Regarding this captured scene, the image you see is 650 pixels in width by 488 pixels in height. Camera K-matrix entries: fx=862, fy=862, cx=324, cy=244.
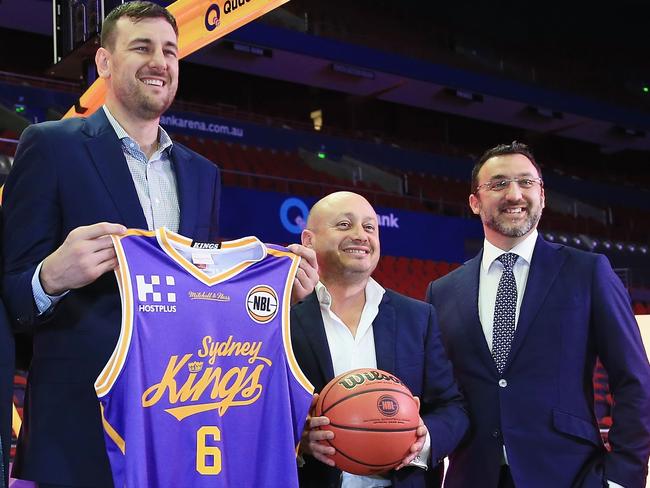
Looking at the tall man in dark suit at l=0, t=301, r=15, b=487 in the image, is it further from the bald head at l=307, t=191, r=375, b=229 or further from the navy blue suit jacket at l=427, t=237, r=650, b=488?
the navy blue suit jacket at l=427, t=237, r=650, b=488

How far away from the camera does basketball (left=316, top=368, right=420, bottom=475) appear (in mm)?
2656

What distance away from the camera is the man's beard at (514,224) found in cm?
332

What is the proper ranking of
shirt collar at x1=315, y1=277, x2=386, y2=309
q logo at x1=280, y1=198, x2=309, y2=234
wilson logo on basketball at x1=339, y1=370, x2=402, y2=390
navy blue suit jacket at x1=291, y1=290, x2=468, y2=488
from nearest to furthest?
wilson logo on basketball at x1=339, y1=370, x2=402, y2=390, navy blue suit jacket at x1=291, y1=290, x2=468, y2=488, shirt collar at x1=315, y1=277, x2=386, y2=309, q logo at x1=280, y1=198, x2=309, y2=234

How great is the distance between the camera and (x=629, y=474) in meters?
2.93

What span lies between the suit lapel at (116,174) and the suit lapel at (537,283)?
4.80 feet

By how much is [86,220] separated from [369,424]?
3.44 feet

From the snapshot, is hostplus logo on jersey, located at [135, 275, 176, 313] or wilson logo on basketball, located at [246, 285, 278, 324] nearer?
hostplus logo on jersey, located at [135, 275, 176, 313]

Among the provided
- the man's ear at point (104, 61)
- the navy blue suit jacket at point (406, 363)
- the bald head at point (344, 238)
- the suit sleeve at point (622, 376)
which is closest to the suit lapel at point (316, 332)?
the navy blue suit jacket at point (406, 363)

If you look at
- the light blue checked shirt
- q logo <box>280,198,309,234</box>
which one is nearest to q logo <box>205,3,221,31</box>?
the light blue checked shirt

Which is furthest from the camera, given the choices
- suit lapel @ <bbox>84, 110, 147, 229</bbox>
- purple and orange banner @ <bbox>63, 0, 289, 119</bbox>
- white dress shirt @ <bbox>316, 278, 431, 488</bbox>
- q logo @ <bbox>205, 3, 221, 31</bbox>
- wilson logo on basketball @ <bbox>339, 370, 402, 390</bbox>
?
q logo @ <bbox>205, 3, 221, 31</bbox>

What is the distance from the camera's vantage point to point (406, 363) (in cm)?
304

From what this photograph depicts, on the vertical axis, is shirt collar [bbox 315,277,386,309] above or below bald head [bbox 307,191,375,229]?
below

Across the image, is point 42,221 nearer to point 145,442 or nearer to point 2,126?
point 145,442

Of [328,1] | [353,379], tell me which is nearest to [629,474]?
[353,379]
